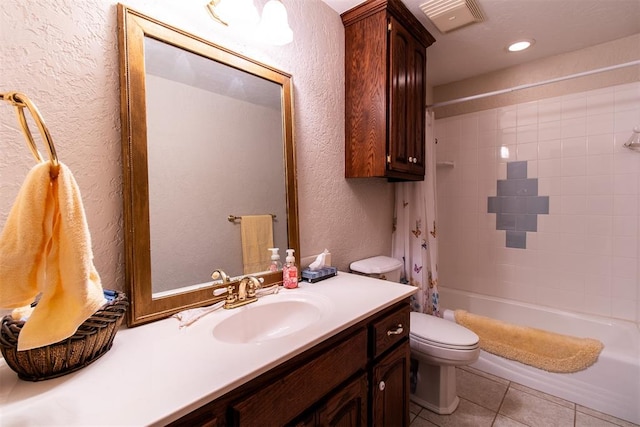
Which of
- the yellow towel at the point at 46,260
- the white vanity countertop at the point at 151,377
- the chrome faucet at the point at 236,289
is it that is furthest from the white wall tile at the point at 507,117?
the yellow towel at the point at 46,260

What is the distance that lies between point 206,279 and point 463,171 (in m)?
2.49

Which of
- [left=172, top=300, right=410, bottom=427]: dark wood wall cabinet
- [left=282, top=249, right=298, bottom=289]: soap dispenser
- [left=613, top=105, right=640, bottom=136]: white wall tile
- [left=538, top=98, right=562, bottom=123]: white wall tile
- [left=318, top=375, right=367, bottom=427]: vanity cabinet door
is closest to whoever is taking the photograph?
[left=172, top=300, right=410, bottom=427]: dark wood wall cabinet

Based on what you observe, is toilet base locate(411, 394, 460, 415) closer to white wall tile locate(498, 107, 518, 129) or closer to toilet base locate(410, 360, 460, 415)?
toilet base locate(410, 360, 460, 415)

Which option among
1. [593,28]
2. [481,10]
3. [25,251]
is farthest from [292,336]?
[593,28]

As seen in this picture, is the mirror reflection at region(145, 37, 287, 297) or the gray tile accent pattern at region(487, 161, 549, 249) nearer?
the mirror reflection at region(145, 37, 287, 297)

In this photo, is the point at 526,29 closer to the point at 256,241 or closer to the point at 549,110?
the point at 549,110

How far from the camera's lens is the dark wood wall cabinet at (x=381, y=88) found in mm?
1555

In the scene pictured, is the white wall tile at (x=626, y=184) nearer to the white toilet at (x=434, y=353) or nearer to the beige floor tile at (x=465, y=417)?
the white toilet at (x=434, y=353)

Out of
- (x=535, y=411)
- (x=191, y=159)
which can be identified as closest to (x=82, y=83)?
(x=191, y=159)

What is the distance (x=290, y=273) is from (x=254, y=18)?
1075 millimetres

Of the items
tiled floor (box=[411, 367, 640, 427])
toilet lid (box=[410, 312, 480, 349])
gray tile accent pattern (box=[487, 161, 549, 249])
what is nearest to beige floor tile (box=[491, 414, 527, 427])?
tiled floor (box=[411, 367, 640, 427])

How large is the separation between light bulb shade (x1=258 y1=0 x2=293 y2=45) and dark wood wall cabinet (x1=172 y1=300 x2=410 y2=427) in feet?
3.94

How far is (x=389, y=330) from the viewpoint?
3.79 feet

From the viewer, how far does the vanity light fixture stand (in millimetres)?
1066
